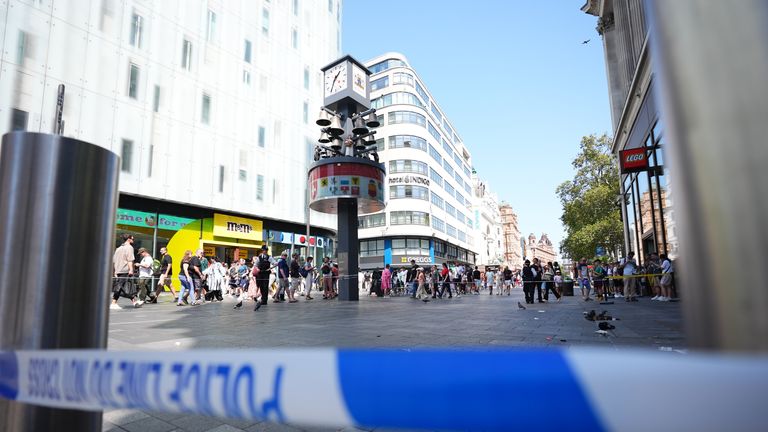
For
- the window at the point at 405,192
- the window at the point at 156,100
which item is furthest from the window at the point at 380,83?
the window at the point at 156,100

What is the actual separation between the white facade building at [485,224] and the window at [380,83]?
122ft

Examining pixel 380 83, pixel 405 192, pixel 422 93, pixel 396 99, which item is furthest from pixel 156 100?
pixel 422 93

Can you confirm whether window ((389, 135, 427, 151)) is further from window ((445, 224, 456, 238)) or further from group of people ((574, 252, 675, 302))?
group of people ((574, 252, 675, 302))

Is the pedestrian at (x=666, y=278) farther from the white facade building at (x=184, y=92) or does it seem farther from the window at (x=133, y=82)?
the window at (x=133, y=82)

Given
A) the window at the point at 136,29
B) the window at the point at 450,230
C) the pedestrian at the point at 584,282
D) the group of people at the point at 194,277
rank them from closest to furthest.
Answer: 1. the group of people at the point at 194,277
2. the pedestrian at the point at 584,282
3. the window at the point at 136,29
4. the window at the point at 450,230

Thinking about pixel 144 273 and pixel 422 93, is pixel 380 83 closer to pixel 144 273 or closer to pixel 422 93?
pixel 422 93

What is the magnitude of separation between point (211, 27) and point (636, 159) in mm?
23875

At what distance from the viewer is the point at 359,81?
19.2 meters

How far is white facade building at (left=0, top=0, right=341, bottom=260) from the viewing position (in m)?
17.8

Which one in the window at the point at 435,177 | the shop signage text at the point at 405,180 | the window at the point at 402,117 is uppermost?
the window at the point at 402,117

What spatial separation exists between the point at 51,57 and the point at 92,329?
2204 cm

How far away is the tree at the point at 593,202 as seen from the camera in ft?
127

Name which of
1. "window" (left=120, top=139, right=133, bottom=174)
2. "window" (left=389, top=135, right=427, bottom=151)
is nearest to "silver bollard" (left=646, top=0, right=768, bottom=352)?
"window" (left=120, top=139, right=133, bottom=174)

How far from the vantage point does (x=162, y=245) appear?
2259cm
